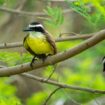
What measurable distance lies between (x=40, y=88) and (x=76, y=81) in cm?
263

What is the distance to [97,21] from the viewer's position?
14.3 feet

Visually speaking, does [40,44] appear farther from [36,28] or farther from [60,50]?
[60,50]

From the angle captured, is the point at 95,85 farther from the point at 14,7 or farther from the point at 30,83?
the point at 30,83

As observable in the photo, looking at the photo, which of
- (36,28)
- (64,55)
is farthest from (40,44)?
(64,55)

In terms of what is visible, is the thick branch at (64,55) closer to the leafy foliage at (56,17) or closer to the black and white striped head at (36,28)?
the black and white striped head at (36,28)

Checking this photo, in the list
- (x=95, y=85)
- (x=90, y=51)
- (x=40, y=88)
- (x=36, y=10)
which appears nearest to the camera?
(x=95, y=85)

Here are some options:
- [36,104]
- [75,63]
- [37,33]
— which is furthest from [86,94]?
[75,63]

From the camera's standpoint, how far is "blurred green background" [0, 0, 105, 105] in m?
4.48

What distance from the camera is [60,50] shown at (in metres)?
6.12

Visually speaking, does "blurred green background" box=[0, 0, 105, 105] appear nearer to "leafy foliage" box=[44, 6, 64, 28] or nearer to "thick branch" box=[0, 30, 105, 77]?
"leafy foliage" box=[44, 6, 64, 28]

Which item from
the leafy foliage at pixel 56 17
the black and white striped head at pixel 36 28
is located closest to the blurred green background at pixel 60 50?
the leafy foliage at pixel 56 17

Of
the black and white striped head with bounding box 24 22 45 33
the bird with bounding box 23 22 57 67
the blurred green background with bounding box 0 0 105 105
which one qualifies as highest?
the black and white striped head with bounding box 24 22 45 33

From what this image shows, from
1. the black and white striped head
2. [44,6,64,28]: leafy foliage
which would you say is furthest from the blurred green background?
the black and white striped head

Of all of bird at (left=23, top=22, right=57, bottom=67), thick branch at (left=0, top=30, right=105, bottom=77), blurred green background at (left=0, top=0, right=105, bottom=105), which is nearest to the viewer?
thick branch at (left=0, top=30, right=105, bottom=77)
